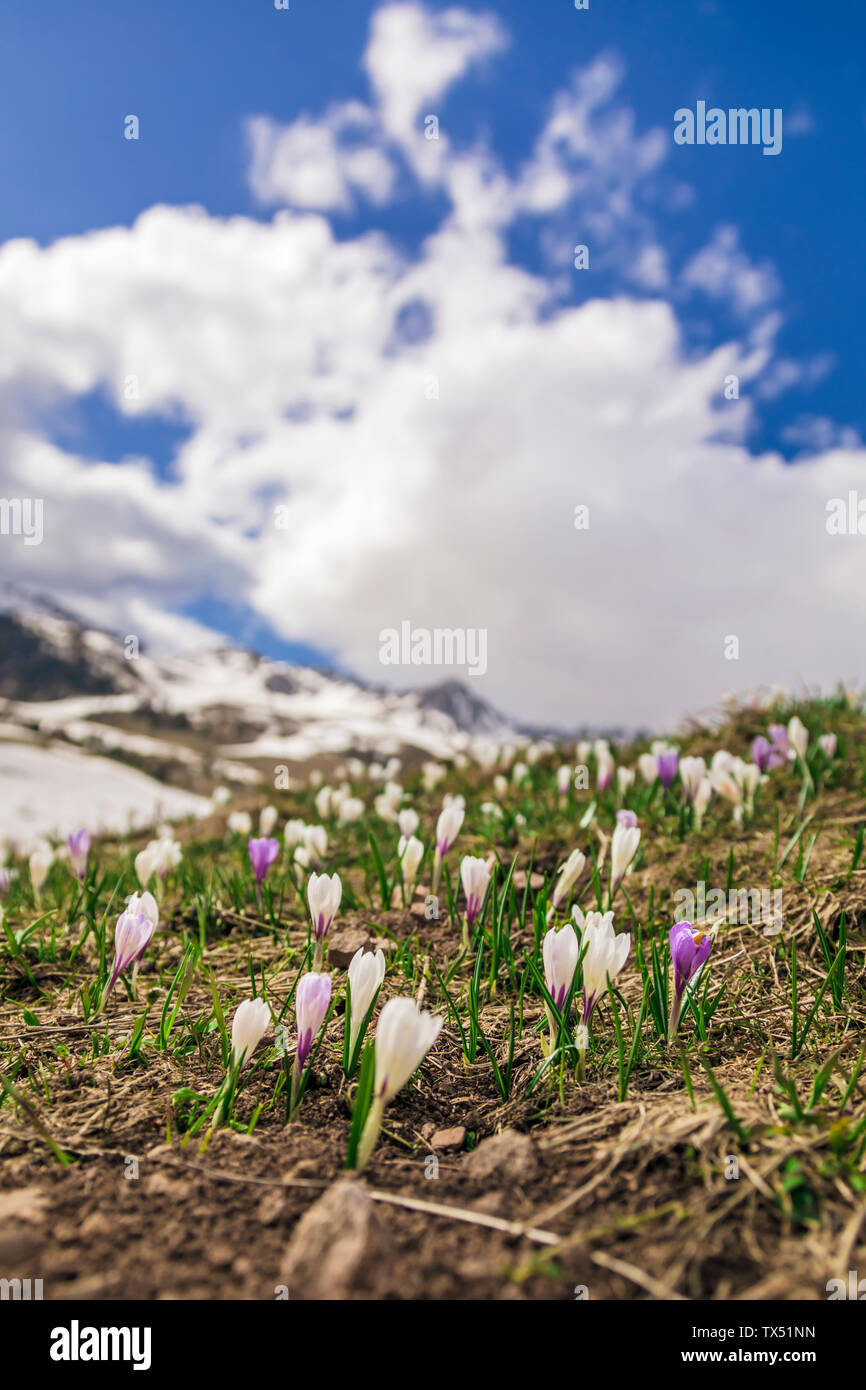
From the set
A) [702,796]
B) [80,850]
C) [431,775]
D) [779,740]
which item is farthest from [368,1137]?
[431,775]

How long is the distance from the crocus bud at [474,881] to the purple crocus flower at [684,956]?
73 centimetres

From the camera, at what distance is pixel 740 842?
3.86 meters

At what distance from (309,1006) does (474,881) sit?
937 millimetres

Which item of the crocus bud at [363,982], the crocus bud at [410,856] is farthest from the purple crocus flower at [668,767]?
the crocus bud at [363,982]

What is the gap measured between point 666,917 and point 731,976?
554 millimetres

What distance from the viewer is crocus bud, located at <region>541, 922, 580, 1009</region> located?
6.07 feet

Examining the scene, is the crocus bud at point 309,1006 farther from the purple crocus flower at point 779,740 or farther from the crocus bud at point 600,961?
the purple crocus flower at point 779,740

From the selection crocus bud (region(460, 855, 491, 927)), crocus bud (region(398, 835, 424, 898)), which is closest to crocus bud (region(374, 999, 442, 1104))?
crocus bud (region(460, 855, 491, 927))

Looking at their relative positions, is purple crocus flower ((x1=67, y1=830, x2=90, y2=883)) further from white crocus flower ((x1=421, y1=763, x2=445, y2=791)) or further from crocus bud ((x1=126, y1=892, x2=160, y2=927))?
white crocus flower ((x1=421, y1=763, x2=445, y2=791))

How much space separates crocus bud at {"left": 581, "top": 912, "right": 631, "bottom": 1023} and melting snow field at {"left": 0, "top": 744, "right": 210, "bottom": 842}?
8.67m
